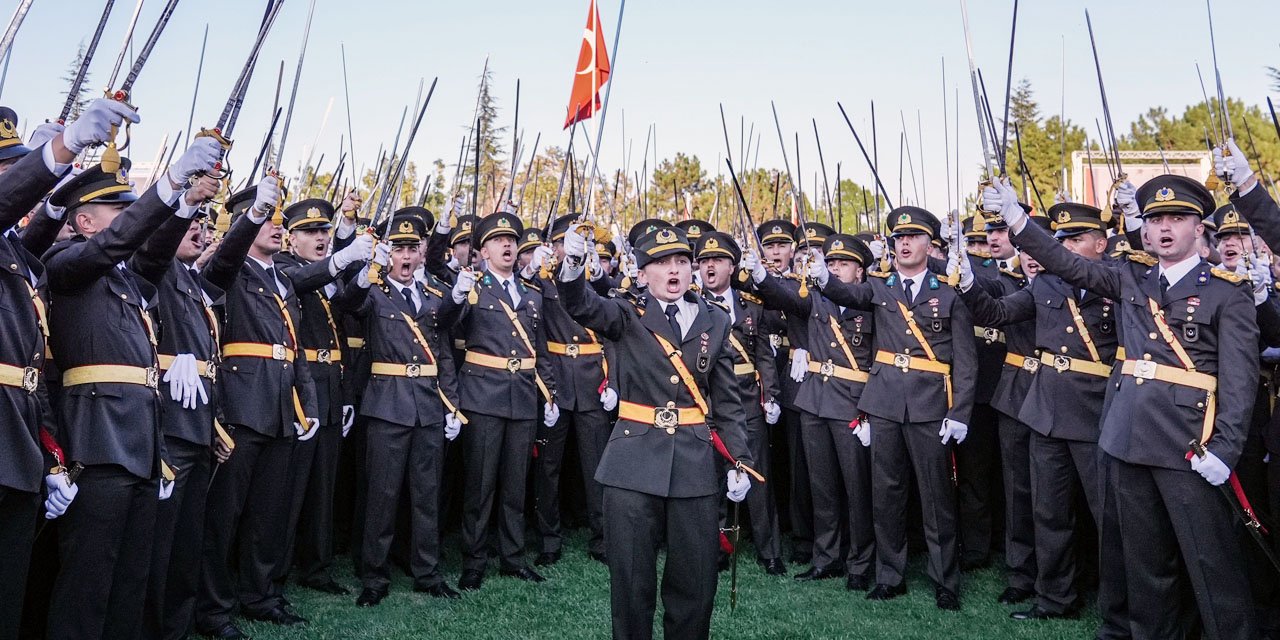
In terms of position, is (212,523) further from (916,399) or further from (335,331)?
(916,399)

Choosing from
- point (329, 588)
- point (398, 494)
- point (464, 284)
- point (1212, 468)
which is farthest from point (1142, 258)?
point (329, 588)

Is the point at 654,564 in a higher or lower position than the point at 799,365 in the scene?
lower

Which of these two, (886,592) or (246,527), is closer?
(246,527)

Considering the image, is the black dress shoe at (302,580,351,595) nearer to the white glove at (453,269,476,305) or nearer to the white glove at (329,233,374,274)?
the white glove at (453,269,476,305)

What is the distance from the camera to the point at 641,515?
4.98 metres

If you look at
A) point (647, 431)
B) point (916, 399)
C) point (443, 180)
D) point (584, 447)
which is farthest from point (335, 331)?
point (443, 180)

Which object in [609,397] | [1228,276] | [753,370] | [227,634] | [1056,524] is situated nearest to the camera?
[1228,276]

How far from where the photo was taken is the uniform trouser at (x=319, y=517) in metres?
7.27

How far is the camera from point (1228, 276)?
5.51 m

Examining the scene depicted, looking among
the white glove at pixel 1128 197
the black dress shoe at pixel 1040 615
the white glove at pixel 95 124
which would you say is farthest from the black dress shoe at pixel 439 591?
the white glove at pixel 1128 197

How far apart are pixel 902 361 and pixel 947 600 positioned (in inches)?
70.4

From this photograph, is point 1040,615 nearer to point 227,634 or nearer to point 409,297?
point 409,297

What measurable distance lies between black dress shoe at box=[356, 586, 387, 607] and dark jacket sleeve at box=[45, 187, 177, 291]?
345 cm

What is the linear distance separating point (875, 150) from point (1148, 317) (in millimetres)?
3381
